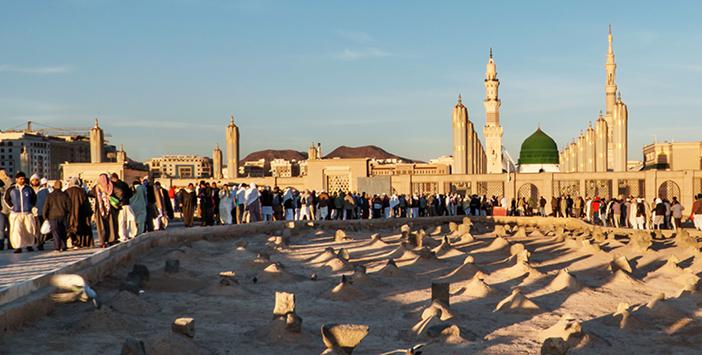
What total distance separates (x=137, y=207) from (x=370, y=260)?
4.57m

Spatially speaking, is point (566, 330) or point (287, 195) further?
point (287, 195)

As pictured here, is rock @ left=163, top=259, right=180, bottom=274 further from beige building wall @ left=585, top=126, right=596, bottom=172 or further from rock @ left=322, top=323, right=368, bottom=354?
beige building wall @ left=585, top=126, right=596, bottom=172

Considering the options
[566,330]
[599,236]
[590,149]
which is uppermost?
[590,149]

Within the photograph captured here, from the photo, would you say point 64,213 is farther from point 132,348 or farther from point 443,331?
point 443,331

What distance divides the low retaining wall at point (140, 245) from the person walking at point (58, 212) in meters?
0.87

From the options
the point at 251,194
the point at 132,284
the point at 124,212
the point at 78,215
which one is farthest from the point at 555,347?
the point at 251,194

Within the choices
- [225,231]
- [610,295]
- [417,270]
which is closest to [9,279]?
[417,270]

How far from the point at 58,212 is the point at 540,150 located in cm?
6182

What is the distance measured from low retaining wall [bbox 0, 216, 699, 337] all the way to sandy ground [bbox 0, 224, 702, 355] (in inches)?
7.0

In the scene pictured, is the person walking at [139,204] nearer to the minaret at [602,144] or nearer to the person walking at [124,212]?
the person walking at [124,212]

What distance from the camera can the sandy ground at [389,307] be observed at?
25.2 feet

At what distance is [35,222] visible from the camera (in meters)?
12.1

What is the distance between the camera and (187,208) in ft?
63.2

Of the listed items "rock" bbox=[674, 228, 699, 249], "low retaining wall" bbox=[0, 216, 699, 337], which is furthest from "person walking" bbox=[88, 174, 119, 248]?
"rock" bbox=[674, 228, 699, 249]
